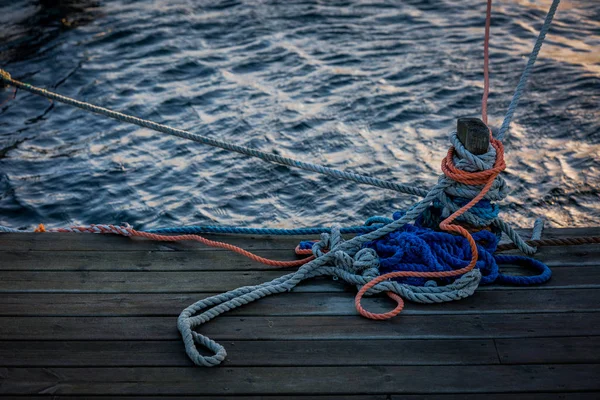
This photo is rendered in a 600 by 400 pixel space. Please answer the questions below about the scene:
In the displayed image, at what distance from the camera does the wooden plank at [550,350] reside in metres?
2.54

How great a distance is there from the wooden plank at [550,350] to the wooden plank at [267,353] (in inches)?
2.3

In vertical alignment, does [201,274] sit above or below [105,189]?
above

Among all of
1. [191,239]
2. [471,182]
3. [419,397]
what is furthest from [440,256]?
[191,239]

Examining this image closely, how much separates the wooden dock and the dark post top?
641 millimetres

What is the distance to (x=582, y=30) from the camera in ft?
28.9

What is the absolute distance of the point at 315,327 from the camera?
9.14 feet

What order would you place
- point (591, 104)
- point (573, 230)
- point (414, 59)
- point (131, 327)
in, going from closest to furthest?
point (131, 327) → point (573, 230) → point (591, 104) → point (414, 59)

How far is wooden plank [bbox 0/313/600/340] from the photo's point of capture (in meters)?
2.72

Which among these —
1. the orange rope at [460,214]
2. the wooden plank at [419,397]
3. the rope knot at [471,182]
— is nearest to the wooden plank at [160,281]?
the orange rope at [460,214]

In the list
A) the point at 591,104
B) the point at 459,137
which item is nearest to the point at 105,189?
the point at 459,137

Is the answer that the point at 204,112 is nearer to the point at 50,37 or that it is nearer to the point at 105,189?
the point at 105,189

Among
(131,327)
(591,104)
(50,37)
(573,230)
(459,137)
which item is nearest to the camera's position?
(131,327)

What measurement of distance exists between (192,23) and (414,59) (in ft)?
11.1

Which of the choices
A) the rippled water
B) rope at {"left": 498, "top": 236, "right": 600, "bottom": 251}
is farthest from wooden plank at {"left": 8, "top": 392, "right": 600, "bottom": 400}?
the rippled water
